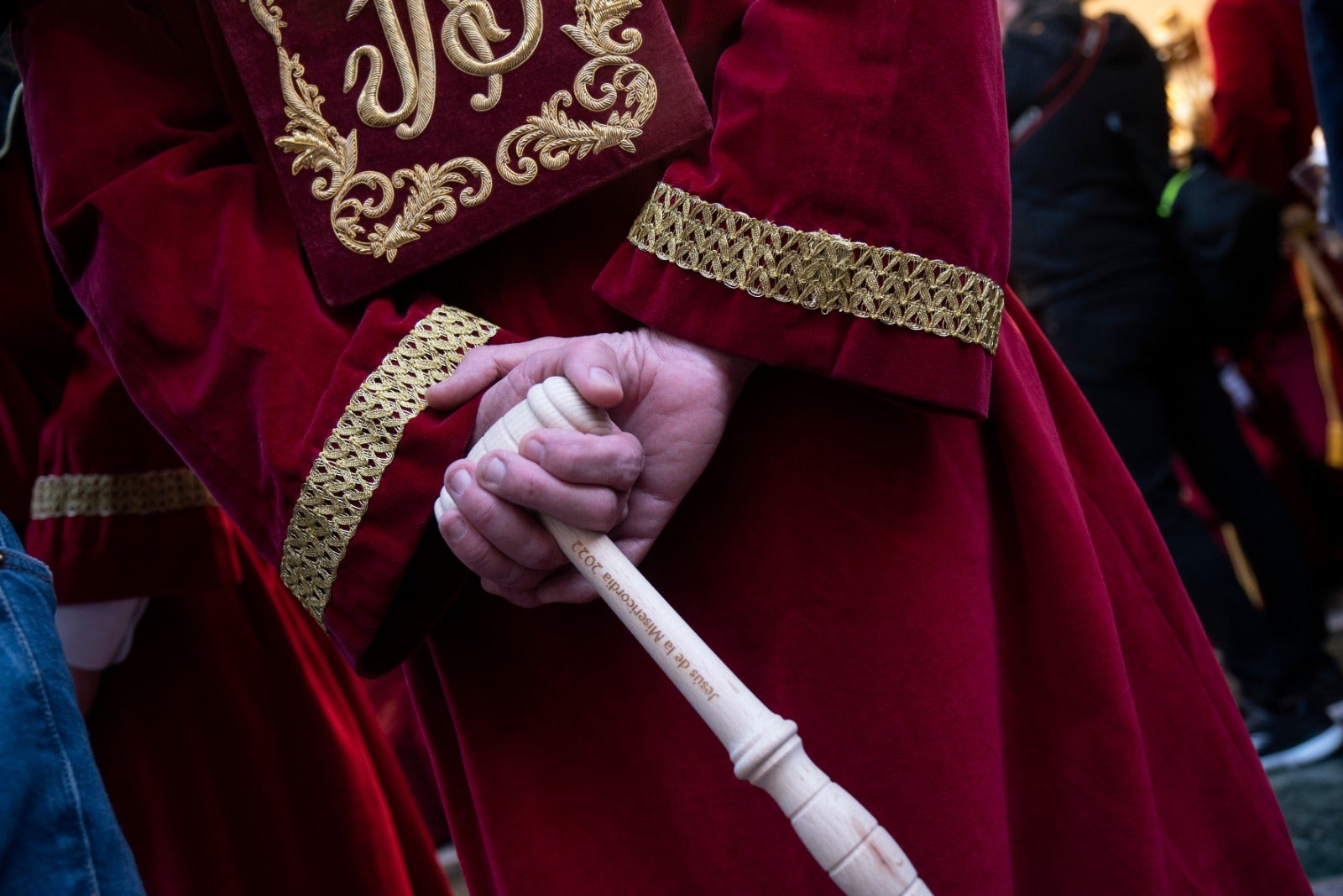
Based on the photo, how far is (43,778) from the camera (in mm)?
641

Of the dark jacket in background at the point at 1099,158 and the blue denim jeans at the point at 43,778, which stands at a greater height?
the dark jacket in background at the point at 1099,158

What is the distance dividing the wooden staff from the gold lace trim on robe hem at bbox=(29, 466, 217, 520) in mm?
699

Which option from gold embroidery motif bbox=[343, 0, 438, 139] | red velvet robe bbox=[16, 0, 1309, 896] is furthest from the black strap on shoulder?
gold embroidery motif bbox=[343, 0, 438, 139]

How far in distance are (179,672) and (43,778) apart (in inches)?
29.9

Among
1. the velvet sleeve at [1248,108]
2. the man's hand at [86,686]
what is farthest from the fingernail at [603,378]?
the velvet sleeve at [1248,108]

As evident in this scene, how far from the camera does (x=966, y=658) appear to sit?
80cm

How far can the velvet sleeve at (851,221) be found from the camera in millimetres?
745

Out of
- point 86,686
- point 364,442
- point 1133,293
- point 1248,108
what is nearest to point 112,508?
point 86,686

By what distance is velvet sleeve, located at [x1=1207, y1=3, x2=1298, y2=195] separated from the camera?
10.6 feet

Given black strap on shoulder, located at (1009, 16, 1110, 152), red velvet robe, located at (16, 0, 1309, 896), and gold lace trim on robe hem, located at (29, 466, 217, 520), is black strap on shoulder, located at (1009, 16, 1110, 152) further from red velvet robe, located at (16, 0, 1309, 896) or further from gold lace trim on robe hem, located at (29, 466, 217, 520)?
gold lace trim on robe hem, located at (29, 466, 217, 520)

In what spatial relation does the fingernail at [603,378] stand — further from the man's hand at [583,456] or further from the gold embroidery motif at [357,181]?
the gold embroidery motif at [357,181]

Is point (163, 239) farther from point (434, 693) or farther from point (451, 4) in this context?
point (434, 693)

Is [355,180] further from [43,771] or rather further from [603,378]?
[43,771]

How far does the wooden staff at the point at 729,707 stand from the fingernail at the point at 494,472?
0.03 metres
